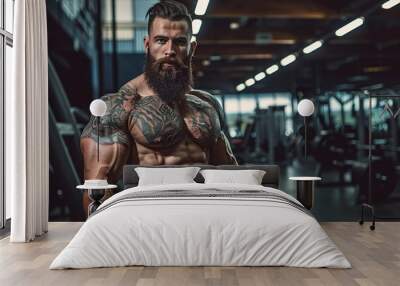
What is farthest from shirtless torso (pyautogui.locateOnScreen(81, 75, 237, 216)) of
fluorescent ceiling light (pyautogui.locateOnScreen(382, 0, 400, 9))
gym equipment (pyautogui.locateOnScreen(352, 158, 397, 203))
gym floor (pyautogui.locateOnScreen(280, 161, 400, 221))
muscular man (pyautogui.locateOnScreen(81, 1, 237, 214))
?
fluorescent ceiling light (pyautogui.locateOnScreen(382, 0, 400, 9))

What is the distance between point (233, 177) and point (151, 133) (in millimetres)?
1226

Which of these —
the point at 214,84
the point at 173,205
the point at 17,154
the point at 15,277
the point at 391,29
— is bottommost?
the point at 15,277

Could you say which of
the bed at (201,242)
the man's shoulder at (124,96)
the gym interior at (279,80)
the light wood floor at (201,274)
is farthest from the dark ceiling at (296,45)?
the bed at (201,242)

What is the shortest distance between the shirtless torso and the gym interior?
147 millimetres

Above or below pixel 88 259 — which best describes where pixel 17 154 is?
above

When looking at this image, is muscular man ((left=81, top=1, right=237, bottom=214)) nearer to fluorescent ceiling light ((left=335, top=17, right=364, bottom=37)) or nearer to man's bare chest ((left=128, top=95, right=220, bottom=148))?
man's bare chest ((left=128, top=95, right=220, bottom=148))

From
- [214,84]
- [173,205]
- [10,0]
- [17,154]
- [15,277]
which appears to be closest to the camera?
[15,277]

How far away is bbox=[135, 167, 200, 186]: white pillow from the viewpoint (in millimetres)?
6281

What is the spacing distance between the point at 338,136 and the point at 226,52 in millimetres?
1828

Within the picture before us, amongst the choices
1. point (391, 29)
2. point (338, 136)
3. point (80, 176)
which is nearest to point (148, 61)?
point (80, 176)

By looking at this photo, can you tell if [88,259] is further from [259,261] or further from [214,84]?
[214,84]

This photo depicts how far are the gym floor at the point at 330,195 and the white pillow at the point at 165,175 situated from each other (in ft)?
4.37

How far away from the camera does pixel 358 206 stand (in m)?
7.05

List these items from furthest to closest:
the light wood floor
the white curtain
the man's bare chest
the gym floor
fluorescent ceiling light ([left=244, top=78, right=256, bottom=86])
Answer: fluorescent ceiling light ([left=244, top=78, right=256, bottom=86]), the gym floor, the man's bare chest, the white curtain, the light wood floor
